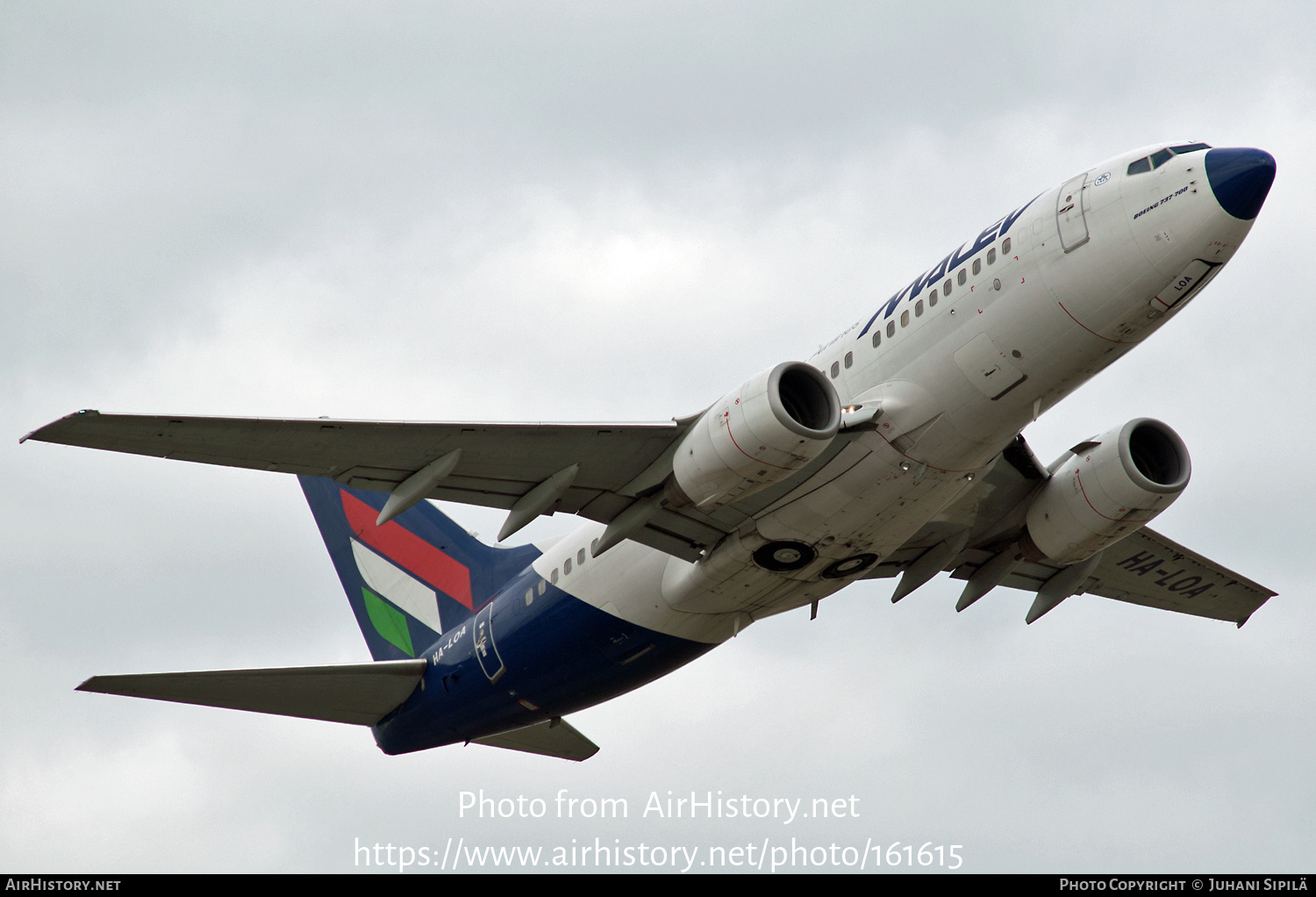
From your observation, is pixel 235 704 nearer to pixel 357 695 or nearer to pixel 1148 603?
pixel 357 695

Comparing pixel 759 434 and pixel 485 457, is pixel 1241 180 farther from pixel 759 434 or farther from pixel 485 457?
pixel 485 457

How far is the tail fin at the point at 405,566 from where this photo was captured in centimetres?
2923

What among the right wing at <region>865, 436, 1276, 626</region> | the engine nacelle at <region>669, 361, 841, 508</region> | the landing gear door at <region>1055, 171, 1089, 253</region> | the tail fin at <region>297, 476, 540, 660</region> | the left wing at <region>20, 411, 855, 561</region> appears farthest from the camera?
the tail fin at <region>297, 476, 540, 660</region>

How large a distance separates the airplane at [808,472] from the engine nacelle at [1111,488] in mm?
38

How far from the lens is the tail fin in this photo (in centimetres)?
2923

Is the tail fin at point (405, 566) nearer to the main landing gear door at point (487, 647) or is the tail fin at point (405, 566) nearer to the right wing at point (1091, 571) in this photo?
the main landing gear door at point (487, 647)

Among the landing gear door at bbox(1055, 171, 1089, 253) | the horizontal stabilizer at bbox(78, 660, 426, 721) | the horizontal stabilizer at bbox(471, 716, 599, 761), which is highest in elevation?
the landing gear door at bbox(1055, 171, 1089, 253)

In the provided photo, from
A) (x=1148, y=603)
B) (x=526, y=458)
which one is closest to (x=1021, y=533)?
(x=1148, y=603)

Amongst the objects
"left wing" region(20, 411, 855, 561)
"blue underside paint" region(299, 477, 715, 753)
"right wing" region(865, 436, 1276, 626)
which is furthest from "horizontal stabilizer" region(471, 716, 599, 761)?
"left wing" region(20, 411, 855, 561)

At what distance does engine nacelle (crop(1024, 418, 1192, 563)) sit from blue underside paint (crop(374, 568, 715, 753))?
6.78 metres

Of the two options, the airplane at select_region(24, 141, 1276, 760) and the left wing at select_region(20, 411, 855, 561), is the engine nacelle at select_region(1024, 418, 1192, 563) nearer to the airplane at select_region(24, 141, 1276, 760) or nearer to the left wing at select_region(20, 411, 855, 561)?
the airplane at select_region(24, 141, 1276, 760)

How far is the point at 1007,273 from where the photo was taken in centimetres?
2003

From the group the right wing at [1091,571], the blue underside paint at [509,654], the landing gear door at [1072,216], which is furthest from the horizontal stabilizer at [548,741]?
the landing gear door at [1072,216]

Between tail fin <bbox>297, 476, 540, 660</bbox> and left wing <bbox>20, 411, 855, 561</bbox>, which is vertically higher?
tail fin <bbox>297, 476, 540, 660</bbox>
